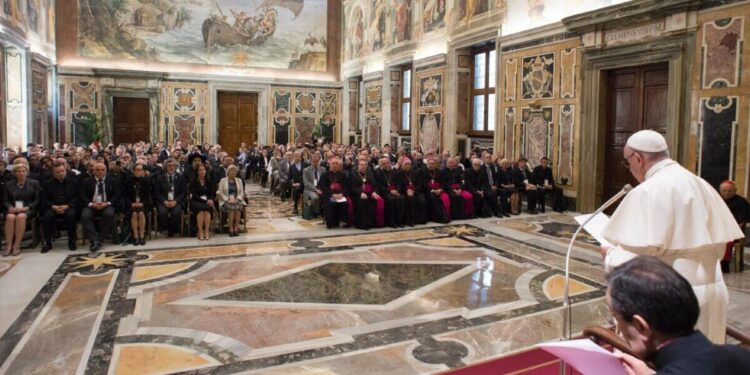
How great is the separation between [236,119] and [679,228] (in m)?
20.7

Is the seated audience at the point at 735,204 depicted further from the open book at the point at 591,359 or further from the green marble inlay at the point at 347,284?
the open book at the point at 591,359

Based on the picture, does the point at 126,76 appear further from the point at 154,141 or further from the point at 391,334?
the point at 391,334

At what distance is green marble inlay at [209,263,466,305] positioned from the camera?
225 inches

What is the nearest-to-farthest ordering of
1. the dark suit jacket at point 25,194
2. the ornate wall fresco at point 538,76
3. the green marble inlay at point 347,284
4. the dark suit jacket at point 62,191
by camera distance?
the green marble inlay at point 347,284 → the dark suit jacket at point 25,194 → the dark suit jacket at point 62,191 → the ornate wall fresco at point 538,76

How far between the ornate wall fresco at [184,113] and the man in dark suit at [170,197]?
12.5 metres

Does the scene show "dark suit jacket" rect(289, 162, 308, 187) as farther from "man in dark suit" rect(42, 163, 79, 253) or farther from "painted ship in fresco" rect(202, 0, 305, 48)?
"painted ship in fresco" rect(202, 0, 305, 48)

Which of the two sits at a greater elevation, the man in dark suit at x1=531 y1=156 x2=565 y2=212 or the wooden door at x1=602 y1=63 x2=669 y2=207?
the wooden door at x1=602 y1=63 x2=669 y2=207

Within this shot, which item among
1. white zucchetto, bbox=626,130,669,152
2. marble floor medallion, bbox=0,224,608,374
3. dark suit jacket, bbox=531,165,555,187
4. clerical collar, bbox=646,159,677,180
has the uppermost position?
white zucchetto, bbox=626,130,669,152

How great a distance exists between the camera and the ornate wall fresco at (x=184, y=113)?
20.6 meters

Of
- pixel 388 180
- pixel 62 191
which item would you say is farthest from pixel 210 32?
pixel 62 191

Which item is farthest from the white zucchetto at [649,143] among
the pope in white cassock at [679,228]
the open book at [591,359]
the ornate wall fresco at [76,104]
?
the ornate wall fresco at [76,104]

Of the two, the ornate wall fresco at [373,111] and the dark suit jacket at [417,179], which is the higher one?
the ornate wall fresco at [373,111]

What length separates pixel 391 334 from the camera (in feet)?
15.4

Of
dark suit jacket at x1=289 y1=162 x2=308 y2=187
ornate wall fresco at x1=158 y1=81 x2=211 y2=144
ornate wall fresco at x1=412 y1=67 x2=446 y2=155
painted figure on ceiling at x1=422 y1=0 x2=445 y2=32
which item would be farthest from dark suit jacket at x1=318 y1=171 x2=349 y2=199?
ornate wall fresco at x1=158 y1=81 x2=211 y2=144
